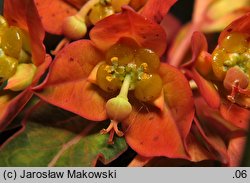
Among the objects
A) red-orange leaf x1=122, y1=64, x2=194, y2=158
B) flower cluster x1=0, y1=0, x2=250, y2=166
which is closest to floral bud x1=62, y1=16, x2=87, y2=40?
flower cluster x1=0, y1=0, x2=250, y2=166

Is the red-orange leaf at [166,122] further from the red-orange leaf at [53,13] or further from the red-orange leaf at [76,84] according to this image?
the red-orange leaf at [53,13]

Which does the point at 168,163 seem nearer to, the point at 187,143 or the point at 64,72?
the point at 187,143

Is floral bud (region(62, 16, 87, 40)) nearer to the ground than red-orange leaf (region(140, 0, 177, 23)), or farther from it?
nearer to the ground

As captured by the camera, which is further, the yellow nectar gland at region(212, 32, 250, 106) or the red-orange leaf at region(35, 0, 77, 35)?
the red-orange leaf at region(35, 0, 77, 35)

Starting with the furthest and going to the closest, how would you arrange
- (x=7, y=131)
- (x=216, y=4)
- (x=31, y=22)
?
(x=216, y=4) → (x=7, y=131) → (x=31, y=22)

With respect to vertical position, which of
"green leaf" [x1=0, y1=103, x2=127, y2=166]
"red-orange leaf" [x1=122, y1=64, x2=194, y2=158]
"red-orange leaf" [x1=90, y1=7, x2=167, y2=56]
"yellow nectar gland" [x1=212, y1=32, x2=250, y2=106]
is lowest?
"green leaf" [x1=0, y1=103, x2=127, y2=166]

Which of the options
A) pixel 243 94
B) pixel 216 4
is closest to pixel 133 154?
pixel 243 94

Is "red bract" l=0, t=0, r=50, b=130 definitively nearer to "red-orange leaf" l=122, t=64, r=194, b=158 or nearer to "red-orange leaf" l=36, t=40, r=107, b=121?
"red-orange leaf" l=36, t=40, r=107, b=121
